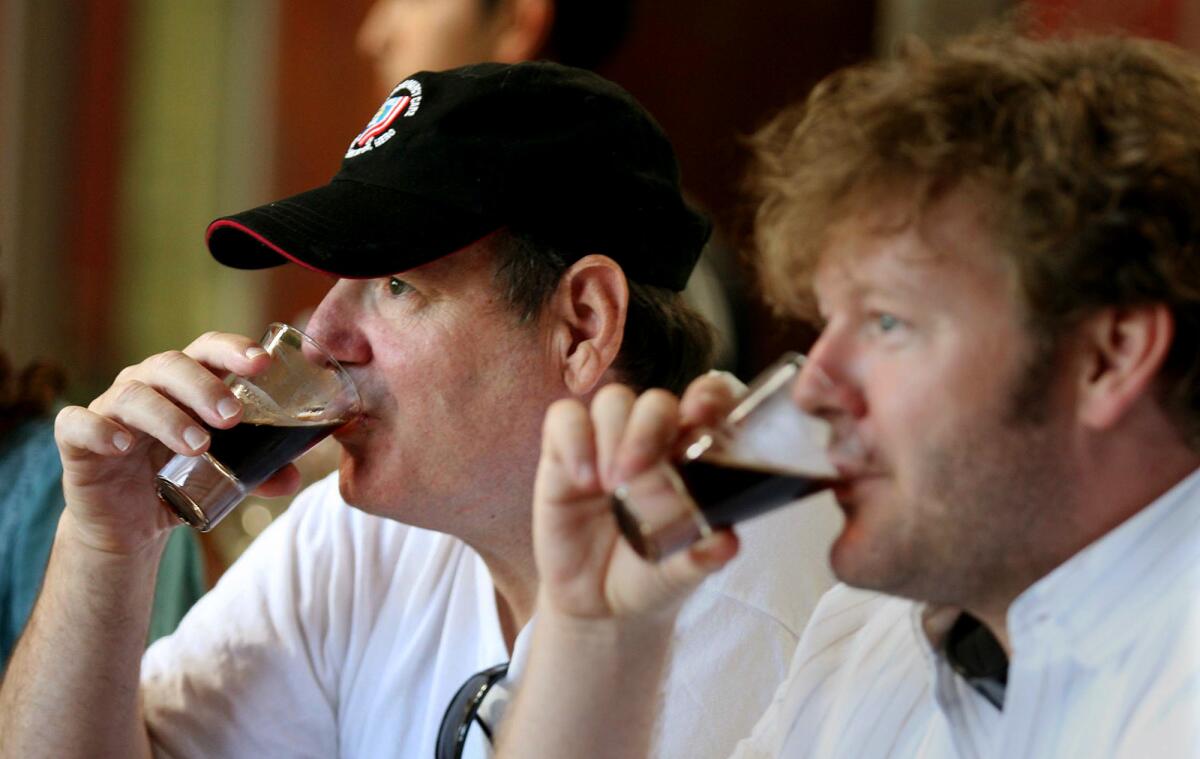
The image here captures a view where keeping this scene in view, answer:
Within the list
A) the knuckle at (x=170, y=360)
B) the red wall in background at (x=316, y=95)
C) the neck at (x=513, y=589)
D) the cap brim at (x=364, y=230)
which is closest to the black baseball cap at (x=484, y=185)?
the cap brim at (x=364, y=230)

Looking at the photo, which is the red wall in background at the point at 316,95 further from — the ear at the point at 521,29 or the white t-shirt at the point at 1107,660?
the white t-shirt at the point at 1107,660

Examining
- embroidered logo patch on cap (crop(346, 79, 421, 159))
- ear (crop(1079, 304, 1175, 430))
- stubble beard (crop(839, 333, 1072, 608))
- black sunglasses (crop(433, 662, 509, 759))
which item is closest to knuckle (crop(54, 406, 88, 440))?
embroidered logo patch on cap (crop(346, 79, 421, 159))

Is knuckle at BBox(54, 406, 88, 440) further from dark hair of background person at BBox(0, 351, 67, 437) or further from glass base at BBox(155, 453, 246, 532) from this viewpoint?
dark hair of background person at BBox(0, 351, 67, 437)

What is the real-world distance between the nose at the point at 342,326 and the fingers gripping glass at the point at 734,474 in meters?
0.61

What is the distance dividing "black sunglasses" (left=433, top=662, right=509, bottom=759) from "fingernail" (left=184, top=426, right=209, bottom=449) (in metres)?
0.40

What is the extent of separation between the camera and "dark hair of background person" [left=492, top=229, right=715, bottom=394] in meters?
1.52

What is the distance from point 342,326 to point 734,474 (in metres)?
0.69

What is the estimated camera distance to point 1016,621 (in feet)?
3.19

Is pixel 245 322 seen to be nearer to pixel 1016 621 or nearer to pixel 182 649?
pixel 182 649

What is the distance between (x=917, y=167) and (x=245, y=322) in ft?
10.3

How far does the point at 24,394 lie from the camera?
2.14 meters

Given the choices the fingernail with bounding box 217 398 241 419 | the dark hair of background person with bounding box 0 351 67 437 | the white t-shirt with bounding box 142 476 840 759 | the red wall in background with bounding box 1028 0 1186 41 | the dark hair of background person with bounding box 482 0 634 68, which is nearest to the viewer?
the fingernail with bounding box 217 398 241 419

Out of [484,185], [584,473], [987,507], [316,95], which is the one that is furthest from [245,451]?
[316,95]

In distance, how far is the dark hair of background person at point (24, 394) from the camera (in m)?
2.14
